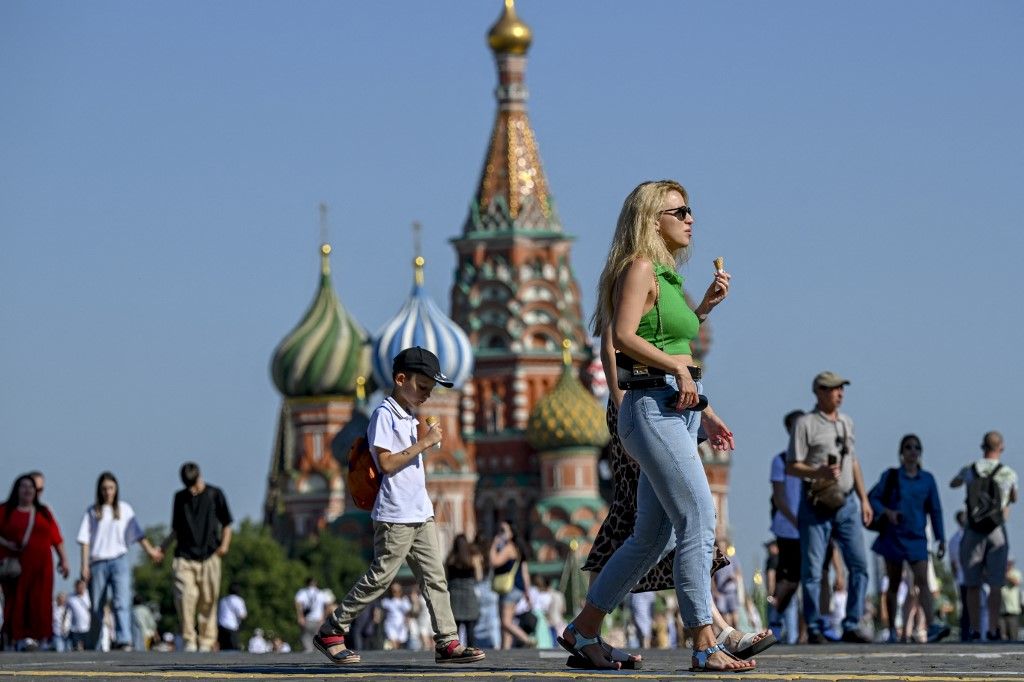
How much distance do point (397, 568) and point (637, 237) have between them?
2001 mm

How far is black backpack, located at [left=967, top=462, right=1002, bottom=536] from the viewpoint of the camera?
17.5 m

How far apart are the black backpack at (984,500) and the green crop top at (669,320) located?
25.2ft

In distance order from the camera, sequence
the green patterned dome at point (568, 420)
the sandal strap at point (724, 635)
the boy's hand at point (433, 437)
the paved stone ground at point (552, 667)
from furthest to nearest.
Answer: the green patterned dome at point (568, 420), the boy's hand at point (433, 437), the sandal strap at point (724, 635), the paved stone ground at point (552, 667)

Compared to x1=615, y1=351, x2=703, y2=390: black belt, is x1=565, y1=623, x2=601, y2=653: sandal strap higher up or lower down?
lower down

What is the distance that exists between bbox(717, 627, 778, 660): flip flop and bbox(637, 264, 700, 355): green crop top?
3.34ft

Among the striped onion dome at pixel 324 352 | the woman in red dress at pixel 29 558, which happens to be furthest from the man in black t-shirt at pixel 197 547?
the striped onion dome at pixel 324 352

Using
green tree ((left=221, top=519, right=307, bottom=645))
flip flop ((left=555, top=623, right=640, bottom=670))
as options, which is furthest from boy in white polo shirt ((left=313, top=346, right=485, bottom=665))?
green tree ((left=221, top=519, right=307, bottom=645))

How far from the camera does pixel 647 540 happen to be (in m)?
10.2

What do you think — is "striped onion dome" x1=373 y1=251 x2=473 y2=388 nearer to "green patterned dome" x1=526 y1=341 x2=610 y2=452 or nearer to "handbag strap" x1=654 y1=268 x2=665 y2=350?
"green patterned dome" x1=526 y1=341 x2=610 y2=452

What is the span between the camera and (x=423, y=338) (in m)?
83.8

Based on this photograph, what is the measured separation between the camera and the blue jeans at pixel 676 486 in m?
9.98

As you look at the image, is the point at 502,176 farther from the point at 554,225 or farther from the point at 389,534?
the point at 389,534

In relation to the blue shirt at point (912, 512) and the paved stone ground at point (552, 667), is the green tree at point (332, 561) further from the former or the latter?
the paved stone ground at point (552, 667)

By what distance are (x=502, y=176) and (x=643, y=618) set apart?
63368 millimetres
